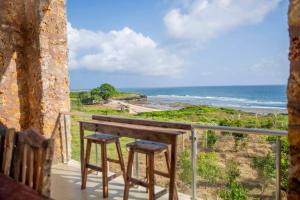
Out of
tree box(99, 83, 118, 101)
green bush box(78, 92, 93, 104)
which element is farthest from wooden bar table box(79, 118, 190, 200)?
tree box(99, 83, 118, 101)

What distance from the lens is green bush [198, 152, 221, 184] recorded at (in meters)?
3.49

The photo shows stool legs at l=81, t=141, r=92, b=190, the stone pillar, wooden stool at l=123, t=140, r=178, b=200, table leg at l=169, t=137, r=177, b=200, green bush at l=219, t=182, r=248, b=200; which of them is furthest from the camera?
stool legs at l=81, t=141, r=92, b=190

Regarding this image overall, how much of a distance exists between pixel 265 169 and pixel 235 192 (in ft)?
1.55

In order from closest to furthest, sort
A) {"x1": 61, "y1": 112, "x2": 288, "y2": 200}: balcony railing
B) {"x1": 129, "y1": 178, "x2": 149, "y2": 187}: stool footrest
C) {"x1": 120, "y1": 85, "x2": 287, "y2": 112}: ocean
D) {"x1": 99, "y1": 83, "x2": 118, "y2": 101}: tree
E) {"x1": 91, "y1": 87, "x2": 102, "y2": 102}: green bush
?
{"x1": 61, "y1": 112, "x2": 288, "y2": 200}: balcony railing, {"x1": 129, "y1": 178, "x2": 149, "y2": 187}: stool footrest, {"x1": 120, "y1": 85, "x2": 287, "y2": 112}: ocean, {"x1": 91, "y1": 87, "x2": 102, "y2": 102}: green bush, {"x1": 99, "y1": 83, "x2": 118, "y2": 101}: tree

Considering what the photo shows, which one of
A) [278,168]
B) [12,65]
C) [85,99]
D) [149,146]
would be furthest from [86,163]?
[85,99]

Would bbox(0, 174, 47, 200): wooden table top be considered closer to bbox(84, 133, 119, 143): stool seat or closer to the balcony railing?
bbox(84, 133, 119, 143): stool seat

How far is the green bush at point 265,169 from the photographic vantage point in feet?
9.82

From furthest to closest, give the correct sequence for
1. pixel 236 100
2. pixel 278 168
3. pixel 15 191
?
pixel 236 100 < pixel 278 168 < pixel 15 191

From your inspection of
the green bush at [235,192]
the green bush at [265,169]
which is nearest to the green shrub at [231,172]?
the green bush at [235,192]

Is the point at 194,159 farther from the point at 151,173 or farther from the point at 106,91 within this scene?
the point at 106,91

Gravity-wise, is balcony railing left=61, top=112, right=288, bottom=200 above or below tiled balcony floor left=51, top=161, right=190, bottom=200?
above

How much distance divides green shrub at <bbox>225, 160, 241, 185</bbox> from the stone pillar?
2.26m

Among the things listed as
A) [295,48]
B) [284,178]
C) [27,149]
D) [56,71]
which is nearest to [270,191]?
[284,178]

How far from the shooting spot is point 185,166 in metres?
3.72
